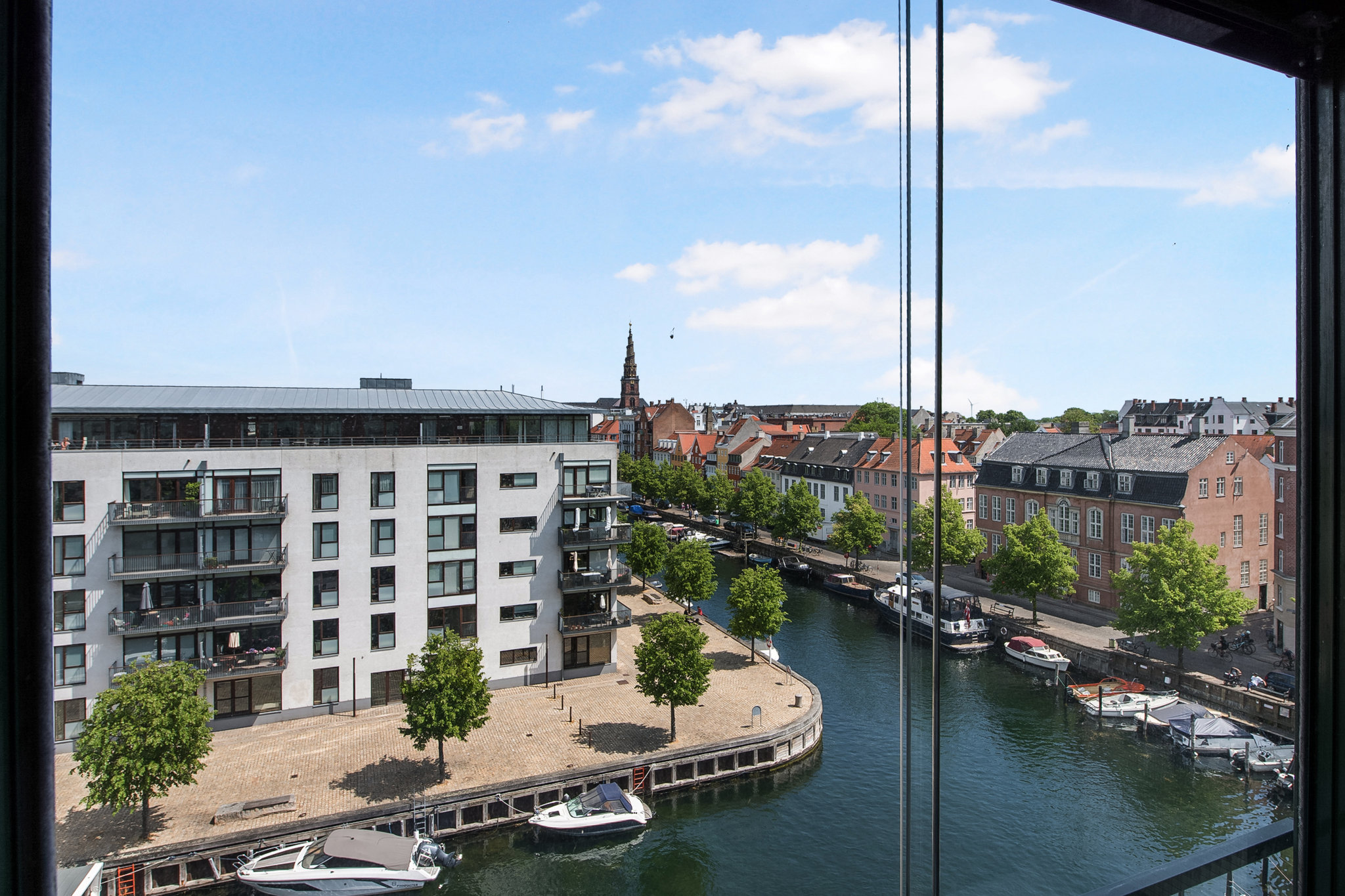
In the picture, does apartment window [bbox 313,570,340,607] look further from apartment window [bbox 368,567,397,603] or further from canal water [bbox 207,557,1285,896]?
canal water [bbox 207,557,1285,896]

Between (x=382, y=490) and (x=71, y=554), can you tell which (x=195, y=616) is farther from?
(x=382, y=490)

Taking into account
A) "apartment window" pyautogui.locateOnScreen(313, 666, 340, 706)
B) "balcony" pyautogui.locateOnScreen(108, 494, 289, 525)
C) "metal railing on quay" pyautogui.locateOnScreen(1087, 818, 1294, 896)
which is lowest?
"apartment window" pyautogui.locateOnScreen(313, 666, 340, 706)

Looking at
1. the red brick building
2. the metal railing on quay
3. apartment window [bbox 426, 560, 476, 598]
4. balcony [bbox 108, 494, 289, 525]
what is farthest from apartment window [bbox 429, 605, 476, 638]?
the red brick building

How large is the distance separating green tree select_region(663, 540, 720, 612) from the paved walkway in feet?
15.4

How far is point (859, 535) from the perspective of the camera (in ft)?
106

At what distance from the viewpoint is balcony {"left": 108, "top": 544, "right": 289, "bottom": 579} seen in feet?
45.9

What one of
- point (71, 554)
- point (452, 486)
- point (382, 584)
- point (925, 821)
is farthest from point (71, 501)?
point (925, 821)

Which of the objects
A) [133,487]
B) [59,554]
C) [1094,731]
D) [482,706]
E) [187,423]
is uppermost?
[187,423]

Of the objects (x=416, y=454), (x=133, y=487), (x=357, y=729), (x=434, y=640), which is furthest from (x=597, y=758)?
(x=133, y=487)

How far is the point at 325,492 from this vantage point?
1570 centimetres

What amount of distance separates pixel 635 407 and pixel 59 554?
63.1 m

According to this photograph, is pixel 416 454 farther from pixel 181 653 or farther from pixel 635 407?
pixel 635 407

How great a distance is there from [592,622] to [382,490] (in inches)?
222

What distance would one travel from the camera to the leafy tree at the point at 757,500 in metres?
39.4
